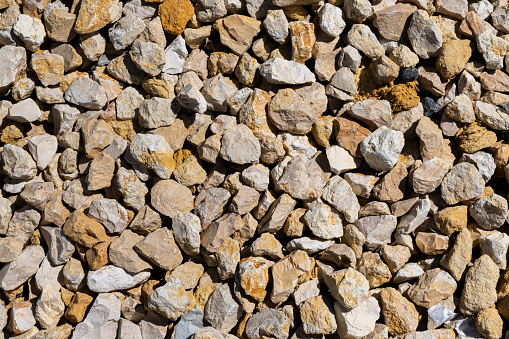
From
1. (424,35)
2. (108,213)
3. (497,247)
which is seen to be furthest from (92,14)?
(497,247)

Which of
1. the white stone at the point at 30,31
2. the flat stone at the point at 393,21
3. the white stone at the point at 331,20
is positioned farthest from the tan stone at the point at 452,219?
the white stone at the point at 30,31

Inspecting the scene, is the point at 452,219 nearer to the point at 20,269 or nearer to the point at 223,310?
the point at 223,310

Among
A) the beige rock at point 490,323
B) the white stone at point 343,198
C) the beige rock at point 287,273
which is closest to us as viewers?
the beige rock at point 490,323

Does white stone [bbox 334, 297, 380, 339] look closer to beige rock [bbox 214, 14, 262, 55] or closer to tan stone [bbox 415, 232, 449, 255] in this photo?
tan stone [bbox 415, 232, 449, 255]

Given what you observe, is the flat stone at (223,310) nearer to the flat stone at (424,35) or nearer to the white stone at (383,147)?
the white stone at (383,147)

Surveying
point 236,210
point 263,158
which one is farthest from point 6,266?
point 263,158

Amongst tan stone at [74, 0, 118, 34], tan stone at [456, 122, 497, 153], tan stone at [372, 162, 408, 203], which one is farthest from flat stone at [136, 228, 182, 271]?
tan stone at [456, 122, 497, 153]

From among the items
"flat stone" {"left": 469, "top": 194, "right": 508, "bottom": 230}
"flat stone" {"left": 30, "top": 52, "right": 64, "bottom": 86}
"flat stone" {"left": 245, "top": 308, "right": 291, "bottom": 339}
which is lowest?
"flat stone" {"left": 245, "top": 308, "right": 291, "bottom": 339}

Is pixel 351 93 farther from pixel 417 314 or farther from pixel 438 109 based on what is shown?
pixel 417 314

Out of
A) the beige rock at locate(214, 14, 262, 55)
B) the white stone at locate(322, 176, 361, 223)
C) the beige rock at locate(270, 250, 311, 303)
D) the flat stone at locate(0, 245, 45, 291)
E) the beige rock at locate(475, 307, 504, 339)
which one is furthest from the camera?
the beige rock at locate(214, 14, 262, 55)
